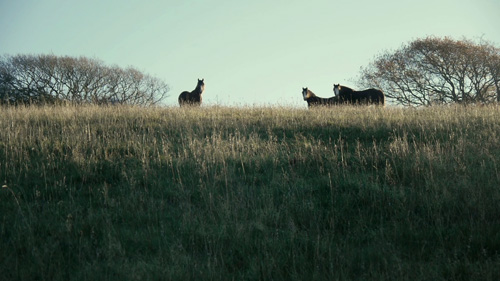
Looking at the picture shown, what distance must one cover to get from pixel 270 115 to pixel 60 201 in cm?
770

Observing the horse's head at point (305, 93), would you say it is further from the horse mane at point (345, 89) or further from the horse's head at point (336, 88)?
the horse mane at point (345, 89)

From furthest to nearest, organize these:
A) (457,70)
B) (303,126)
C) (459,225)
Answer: (457,70) → (303,126) → (459,225)

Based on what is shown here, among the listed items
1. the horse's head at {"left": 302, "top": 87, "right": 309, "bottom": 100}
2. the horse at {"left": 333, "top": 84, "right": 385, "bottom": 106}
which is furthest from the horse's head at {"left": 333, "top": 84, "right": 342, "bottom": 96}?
the horse's head at {"left": 302, "top": 87, "right": 309, "bottom": 100}

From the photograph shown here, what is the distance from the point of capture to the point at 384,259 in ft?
12.6

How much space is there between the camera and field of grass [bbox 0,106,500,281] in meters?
3.95

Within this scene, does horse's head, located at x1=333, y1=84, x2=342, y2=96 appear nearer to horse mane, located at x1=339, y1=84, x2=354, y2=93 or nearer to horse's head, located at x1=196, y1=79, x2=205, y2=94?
horse mane, located at x1=339, y1=84, x2=354, y2=93

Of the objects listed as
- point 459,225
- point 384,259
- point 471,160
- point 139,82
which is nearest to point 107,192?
point 384,259

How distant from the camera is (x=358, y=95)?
67.2 ft

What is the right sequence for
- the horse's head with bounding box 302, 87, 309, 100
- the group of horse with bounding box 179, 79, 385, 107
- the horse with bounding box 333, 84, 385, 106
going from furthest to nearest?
the horse's head with bounding box 302, 87, 309, 100 < the horse with bounding box 333, 84, 385, 106 < the group of horse with bounding box 179, 79, 385, 107

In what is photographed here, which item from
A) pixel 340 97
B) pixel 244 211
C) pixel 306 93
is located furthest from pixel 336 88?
pixel 244 211

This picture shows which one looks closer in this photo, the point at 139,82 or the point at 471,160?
the point at 471,160

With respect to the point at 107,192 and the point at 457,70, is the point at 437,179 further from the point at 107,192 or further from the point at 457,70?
the point at 457,70

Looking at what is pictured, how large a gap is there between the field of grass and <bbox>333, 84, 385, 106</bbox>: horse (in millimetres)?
11395

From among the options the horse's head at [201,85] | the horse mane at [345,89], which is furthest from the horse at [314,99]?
the horse's head at [201,85]
